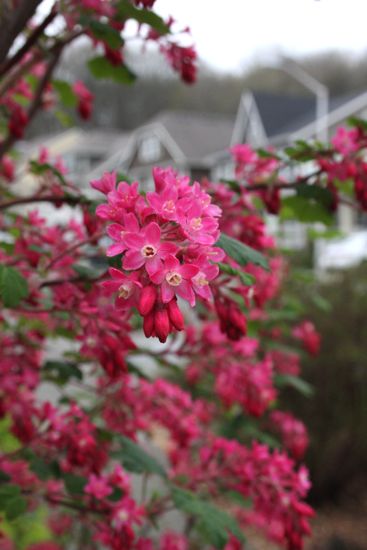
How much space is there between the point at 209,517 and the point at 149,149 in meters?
43.6

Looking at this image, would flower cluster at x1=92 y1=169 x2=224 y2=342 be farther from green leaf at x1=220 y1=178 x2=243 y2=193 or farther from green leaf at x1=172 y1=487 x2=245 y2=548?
green leaf at x1=172 y1=487 x2=245 y2=548

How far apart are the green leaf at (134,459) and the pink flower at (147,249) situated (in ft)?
3.87

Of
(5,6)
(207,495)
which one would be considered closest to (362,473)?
(207,495)

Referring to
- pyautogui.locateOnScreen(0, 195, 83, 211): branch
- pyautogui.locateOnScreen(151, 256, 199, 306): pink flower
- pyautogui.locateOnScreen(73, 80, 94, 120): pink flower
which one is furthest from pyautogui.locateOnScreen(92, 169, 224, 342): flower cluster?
pyautogui.locateOnScreen(73, 80, 94, 120): pink flower

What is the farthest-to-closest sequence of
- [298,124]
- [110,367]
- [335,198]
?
[298,124], [335,198], [110,367]

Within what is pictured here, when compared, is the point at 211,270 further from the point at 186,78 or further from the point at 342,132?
the point at 186,78

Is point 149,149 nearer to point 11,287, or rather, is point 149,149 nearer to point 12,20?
point 12,20

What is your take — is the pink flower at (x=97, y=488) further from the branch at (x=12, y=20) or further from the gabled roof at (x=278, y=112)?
the gabled roof at (x=278, y=112)

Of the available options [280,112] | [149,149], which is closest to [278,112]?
[280,112]

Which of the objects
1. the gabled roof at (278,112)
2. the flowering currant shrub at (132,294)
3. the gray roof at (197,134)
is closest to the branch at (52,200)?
the flowering currant shrub at (132,294)

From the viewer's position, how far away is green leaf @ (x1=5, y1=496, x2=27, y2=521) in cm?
168

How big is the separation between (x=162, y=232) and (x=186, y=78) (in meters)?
1.12

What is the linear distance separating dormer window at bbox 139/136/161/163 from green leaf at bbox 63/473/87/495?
4264 centimetres

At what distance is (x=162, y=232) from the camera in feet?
3.28
